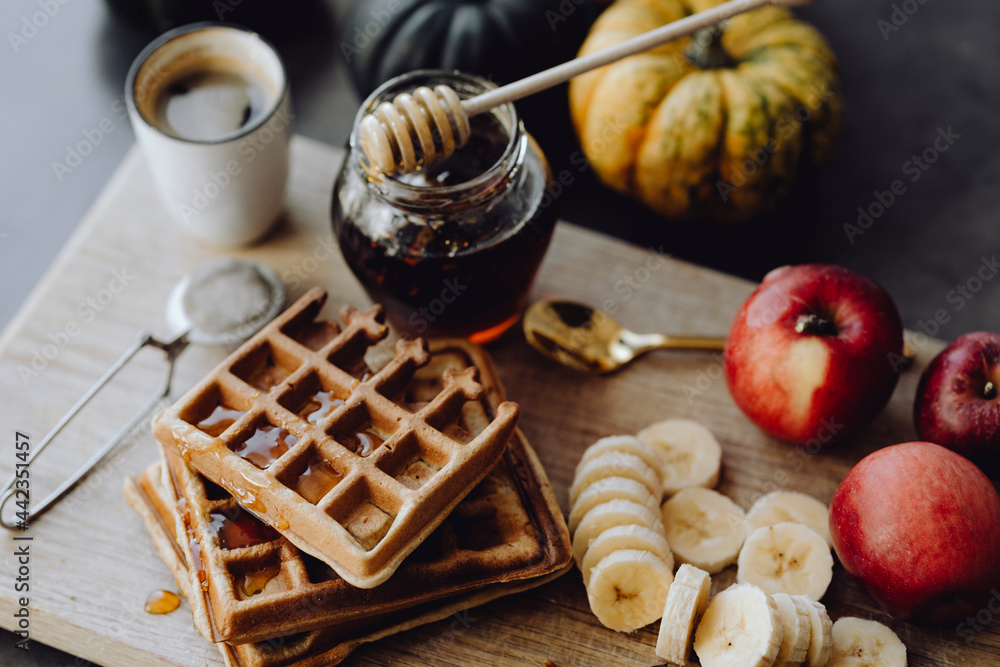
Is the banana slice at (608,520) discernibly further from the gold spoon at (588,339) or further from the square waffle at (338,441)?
the gold spoon at (588,339)

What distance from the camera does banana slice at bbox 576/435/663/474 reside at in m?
1.88

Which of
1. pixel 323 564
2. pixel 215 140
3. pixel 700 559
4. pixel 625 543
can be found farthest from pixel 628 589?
pixel 215 140

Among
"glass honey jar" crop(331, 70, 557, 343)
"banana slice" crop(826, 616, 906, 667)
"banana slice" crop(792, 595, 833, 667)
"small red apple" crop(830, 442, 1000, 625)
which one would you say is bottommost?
"banana slice" crop(826, 616, 906, 667)

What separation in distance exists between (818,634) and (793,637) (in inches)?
2.6

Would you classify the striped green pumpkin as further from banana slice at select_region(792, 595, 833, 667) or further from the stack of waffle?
banana slice at select_region(792, 595, 833, 667)

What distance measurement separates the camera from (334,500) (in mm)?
1540

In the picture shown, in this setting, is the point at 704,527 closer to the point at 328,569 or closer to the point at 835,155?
the point at 328,569

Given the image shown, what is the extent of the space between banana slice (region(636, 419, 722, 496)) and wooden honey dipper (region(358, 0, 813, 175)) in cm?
79

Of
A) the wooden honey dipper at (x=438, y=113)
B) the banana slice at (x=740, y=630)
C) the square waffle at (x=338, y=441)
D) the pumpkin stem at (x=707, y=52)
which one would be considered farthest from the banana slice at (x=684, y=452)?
the pumpkin stem at (x=707, y=52)

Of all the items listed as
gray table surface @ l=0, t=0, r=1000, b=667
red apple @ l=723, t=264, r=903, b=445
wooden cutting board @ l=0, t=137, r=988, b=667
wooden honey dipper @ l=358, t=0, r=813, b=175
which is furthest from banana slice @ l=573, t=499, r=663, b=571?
gray table surface @ l=0, t=0, r=1000, b=667

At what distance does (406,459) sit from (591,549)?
409 millimetres

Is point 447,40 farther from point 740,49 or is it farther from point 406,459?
point 406,459

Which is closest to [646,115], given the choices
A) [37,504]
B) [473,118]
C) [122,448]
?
[473,118]

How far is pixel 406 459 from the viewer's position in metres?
1.68
